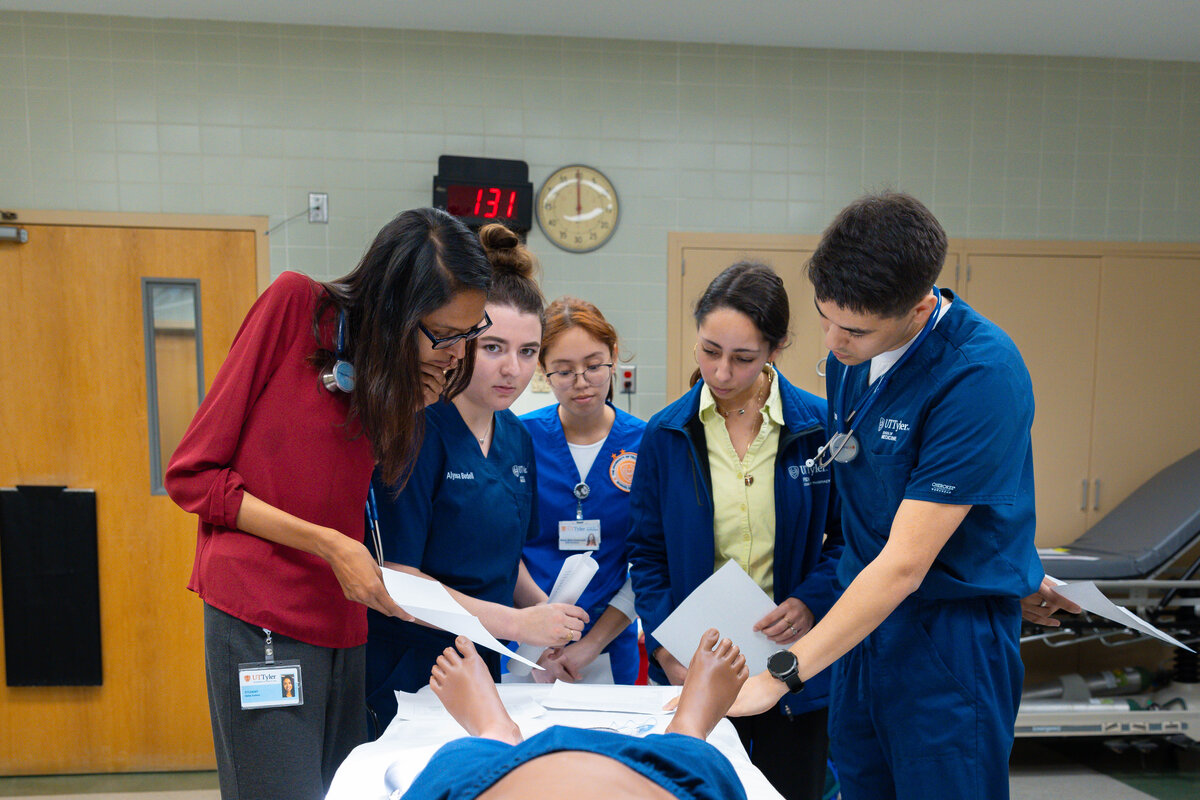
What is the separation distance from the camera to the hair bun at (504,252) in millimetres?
1653

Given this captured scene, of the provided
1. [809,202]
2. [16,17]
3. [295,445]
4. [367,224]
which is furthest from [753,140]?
[16,17]

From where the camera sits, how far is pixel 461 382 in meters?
1.49

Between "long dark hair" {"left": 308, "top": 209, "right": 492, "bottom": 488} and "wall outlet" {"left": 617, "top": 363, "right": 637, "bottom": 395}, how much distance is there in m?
2.26

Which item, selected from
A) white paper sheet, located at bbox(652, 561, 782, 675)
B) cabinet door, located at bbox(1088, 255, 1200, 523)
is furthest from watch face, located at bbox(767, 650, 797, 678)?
cabinet door, located at bbox(1088, 255, 1200, 523)

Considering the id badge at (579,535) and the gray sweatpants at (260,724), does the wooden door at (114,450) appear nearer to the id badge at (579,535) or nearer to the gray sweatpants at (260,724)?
the id badge at (579,535)

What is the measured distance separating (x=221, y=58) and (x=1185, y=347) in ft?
15.9

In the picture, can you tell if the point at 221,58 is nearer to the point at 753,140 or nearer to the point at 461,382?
the point at 753,140

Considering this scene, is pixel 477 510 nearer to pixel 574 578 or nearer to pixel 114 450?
pixel 574 578

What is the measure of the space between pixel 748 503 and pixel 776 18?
2.48 m

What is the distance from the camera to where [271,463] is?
1232mm

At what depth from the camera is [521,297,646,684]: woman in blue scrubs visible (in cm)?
189

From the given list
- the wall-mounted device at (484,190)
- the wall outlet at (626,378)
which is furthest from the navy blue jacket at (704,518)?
the wall-mounted device at (484,190)

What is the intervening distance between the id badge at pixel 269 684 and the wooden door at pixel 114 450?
2514 millimetres

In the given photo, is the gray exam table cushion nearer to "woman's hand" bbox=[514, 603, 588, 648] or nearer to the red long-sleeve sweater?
"woman's hand" bbox=[514, 603, 588, 648]
